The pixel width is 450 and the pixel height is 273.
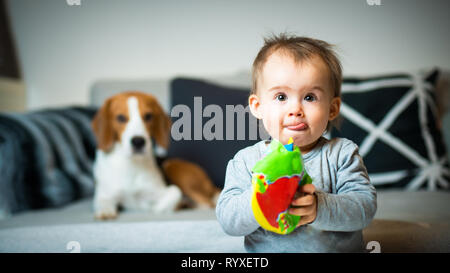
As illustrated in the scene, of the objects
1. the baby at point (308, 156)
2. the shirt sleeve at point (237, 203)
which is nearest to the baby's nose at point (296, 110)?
the baby at point (308, 156)

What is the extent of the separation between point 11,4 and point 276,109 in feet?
2.42

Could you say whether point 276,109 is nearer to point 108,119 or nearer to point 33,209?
point 108,119

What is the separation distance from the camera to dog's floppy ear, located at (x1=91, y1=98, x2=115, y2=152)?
0.93 m

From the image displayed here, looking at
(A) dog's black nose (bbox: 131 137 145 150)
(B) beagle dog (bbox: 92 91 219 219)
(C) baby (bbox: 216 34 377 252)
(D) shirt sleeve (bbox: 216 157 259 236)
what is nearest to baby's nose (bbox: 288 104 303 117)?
(C) baby (bbox: 216 34 377 252)

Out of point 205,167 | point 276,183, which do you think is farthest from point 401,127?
point 276,183

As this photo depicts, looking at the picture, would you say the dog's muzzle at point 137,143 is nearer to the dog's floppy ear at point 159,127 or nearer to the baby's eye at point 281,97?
the dog's floppy ear at point 159,127

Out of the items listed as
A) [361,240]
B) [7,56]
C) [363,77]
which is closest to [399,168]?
[363,77]

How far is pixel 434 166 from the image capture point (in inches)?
41.1

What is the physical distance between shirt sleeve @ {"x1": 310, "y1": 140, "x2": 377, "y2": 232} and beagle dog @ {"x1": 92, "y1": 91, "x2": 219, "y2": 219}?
450 millimetres

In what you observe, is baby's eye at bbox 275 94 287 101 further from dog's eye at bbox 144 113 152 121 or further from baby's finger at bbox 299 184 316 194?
dog's eye at bbox 144 113 152 121

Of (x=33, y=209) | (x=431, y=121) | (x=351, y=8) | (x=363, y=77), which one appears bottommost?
(x=33, y=209)

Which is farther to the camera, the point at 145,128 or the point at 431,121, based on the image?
the point at 431,121

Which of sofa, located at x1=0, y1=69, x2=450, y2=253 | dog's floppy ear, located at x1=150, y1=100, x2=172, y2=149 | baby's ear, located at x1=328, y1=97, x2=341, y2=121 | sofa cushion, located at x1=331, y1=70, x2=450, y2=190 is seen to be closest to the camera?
baby's ear, located at x1=328, y1=97, x2=341, y2=121

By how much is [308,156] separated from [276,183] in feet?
0.41
